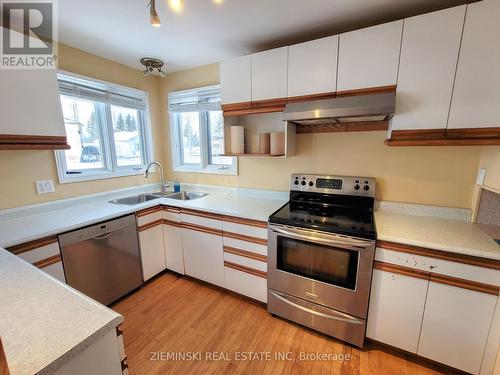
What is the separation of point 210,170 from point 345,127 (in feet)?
5.26

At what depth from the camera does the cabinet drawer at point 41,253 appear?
1.49 meters

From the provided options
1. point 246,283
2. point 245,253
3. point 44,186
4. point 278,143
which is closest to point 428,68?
point 278,143

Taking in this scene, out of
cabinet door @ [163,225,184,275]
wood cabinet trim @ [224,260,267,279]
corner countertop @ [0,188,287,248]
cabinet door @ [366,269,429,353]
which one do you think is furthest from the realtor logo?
cabinet door @ [366,269,429,353]

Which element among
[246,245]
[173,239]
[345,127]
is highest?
[345,127]

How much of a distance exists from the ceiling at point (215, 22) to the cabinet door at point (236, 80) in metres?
0.18

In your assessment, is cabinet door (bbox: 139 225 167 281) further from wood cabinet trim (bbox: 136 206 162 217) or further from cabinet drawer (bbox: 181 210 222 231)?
cabinet drawer (bbox: 181 210 222 231)

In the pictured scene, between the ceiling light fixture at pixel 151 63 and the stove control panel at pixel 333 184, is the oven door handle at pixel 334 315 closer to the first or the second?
the stove control panel at pixel 333 184

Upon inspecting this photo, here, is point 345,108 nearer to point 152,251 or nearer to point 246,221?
point 246,221

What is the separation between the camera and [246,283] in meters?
2.05

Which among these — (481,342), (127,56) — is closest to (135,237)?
(127,56)

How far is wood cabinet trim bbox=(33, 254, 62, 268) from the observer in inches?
60.6

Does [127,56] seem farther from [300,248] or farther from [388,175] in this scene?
[388,175]

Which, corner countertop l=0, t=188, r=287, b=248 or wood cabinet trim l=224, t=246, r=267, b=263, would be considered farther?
wood cabinet trim l=224, t=246, r=267, b=263

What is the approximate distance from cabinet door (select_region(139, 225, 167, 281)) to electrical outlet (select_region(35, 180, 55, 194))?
0.88 metres
